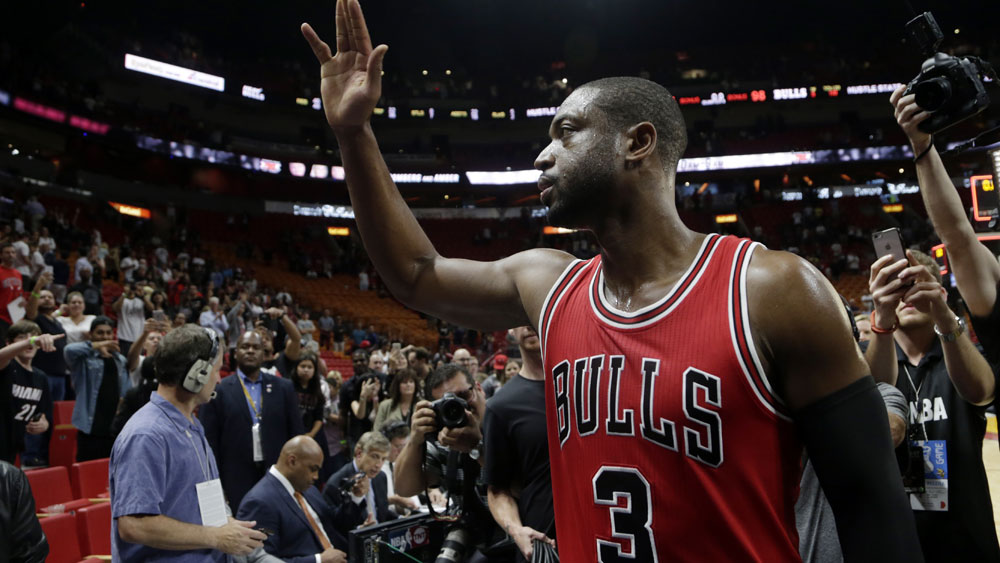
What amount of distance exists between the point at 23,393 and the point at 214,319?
739 centimetres

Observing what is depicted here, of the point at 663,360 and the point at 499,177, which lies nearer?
the point at 663,360

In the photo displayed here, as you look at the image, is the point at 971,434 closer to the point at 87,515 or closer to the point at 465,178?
the point at 87,515

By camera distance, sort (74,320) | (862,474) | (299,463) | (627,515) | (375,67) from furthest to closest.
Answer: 1. (74,320)
2. (299,463)
3. (375,67)
4. (627,515)
5. (862,474)

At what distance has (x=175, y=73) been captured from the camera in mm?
26031

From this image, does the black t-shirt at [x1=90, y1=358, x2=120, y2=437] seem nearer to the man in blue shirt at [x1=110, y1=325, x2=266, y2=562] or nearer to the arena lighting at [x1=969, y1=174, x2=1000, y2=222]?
the man in blue shirt at [x1=110, y1=325, x2=266, y2=562]

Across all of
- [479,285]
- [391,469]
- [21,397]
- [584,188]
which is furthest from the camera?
[391,469]

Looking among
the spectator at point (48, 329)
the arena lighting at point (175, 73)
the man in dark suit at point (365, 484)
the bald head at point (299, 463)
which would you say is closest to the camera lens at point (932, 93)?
the bald head at point (299, 463)

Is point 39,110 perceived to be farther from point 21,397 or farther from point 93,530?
point 93,530

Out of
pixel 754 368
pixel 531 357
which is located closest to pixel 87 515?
pixel 531 357

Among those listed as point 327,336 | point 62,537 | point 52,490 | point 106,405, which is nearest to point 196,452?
point 62,537

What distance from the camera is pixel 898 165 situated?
2909 cm

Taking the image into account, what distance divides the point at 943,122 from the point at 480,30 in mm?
32167

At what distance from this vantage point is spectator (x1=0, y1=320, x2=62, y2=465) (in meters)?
4.90

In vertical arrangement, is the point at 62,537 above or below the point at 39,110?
below
